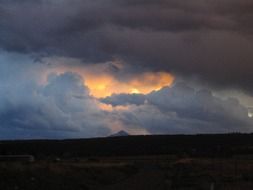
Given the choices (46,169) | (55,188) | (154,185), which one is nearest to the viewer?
(55,188)

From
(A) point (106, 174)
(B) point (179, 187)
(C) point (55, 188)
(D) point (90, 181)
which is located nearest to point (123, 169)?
(A) point (106, 174)

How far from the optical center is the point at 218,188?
145ft

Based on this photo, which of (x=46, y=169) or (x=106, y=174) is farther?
(x=106, y=174)

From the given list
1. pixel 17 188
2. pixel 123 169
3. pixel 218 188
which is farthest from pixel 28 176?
pixel 123 169

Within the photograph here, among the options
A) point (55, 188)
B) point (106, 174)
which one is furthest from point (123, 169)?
point (55, 188)

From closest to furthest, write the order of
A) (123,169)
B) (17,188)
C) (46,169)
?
(17,188) → (46,169) → (123,169)

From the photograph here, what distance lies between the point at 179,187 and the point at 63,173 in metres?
11.8

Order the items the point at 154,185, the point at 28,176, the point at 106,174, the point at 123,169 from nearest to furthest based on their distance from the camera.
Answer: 1. the point at 28,176
2. the point at 154,185
3. the point at 106,174
4. the point at 123,169

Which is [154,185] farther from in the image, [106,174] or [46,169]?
[106,174]

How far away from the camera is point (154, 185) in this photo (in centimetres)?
5034

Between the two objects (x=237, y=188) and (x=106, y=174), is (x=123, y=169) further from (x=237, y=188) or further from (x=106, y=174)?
(x=237, y=188)

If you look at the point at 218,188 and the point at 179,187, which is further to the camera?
the point at 179,187

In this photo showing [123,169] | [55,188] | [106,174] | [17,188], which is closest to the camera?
[17,188]

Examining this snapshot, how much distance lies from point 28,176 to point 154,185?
409 inches
